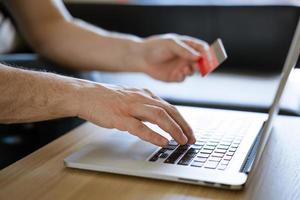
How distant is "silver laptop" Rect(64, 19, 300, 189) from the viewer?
2.34 ft

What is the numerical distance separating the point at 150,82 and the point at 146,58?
0.39 meters

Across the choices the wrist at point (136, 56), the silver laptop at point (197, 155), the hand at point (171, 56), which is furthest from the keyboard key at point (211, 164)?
the wrist at point (136, 56)

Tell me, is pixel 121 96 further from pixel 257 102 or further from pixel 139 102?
pixel 257 102

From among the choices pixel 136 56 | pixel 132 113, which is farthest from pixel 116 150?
pixel 136 56

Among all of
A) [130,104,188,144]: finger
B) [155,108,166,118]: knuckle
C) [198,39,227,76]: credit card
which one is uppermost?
[198,39,227,76]: credit card

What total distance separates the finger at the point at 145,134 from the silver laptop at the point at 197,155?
1.0 inches

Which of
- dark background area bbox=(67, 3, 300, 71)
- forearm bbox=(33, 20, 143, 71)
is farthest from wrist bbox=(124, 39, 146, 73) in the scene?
dark background area bbox=(67, 3, 300, 71)

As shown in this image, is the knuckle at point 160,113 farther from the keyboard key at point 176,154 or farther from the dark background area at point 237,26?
the dark background area at point 237,26

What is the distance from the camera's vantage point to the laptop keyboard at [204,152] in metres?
0.75

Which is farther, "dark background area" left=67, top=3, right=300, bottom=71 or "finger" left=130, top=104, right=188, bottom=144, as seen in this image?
"dark background area" left=67, top=3, right=300, bottom=71

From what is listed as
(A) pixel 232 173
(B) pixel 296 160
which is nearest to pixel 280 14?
(B) pixel 296 160

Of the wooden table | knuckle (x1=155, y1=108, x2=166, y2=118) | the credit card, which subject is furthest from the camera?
the credit card

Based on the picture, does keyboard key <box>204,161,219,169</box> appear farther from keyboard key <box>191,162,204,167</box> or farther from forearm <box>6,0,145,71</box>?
forearm <box>6,0,145,71</box>

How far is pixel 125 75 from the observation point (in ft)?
5.90
